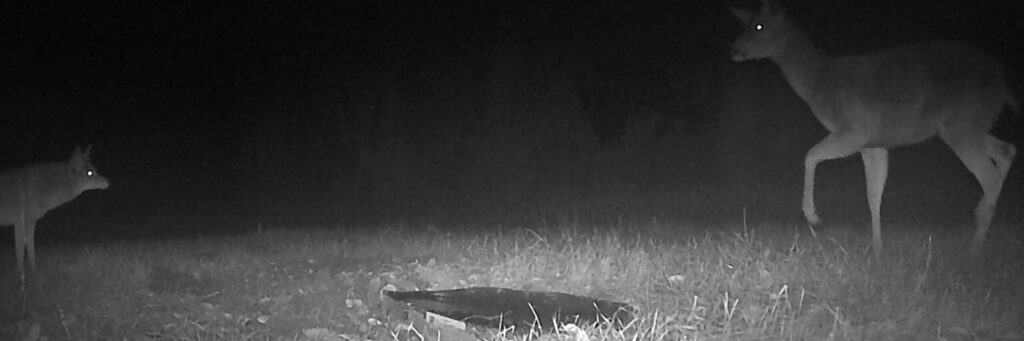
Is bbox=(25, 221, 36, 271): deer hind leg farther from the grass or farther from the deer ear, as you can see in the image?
the deer ear

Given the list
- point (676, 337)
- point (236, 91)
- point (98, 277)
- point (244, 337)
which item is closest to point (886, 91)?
point (676, 337)

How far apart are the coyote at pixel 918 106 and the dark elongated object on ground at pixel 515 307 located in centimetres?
300

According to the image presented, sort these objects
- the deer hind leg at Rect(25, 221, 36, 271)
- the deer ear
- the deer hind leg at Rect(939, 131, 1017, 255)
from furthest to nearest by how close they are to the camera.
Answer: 1. the deer ear
2. the deer hind leg at Rect(25, 221, 36, 271)
3. the deer hind leg at Rect(939, 131, 1017, 255)

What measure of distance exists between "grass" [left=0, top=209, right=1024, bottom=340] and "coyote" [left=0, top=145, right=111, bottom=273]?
432 mm

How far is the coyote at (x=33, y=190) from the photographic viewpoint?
10.1m

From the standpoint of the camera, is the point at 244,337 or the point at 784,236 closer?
the point at 244,337

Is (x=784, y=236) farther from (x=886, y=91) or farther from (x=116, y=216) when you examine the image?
(x=116, y=216)

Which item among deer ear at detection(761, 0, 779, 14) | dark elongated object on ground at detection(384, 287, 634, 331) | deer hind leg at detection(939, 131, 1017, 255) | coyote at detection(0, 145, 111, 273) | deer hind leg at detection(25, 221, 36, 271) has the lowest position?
deer hind leg at detection(25, 221, 36, 271)

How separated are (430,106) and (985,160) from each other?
13.1 m

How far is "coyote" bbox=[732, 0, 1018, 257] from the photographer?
9305 mm

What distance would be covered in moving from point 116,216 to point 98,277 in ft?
30.7

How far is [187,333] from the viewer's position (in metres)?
6.48

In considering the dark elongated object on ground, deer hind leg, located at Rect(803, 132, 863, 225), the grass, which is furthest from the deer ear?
the dark elongated object on ground

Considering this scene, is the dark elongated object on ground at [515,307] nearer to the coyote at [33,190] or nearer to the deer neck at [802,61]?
the deer neck at [802,61]
